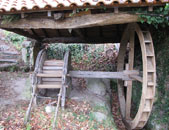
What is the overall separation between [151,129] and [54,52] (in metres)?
7.45

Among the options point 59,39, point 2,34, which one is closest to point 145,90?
point 59,39

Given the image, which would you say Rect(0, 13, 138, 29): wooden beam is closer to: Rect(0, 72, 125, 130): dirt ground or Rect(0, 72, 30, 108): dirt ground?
Rect(0, 72, 125, 130): dirt ground

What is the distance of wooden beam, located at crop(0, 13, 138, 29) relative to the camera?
3.42 metres

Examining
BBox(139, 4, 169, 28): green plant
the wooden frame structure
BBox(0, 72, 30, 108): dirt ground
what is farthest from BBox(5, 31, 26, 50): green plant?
BBox(139, 4, 169, 28): green plant

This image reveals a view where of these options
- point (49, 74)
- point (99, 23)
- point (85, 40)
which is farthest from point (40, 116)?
Answer: point (85, 40)

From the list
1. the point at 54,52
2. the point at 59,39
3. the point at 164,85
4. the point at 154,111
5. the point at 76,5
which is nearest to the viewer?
the point at 76,5

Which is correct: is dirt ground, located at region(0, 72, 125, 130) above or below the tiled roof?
below

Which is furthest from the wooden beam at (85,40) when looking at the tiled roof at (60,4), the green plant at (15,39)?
the green plant at (15,39)

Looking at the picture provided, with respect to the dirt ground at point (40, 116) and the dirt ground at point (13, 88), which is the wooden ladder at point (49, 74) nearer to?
the dirt ground at point (40, 116)

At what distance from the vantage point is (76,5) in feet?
10.3

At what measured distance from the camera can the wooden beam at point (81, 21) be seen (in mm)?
3422

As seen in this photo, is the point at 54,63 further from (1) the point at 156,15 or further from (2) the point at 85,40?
(1) the point at 156,15

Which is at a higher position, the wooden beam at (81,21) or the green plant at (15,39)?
the green plant at (15,39)

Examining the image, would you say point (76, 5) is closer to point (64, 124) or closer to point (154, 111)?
point (64, 124)
